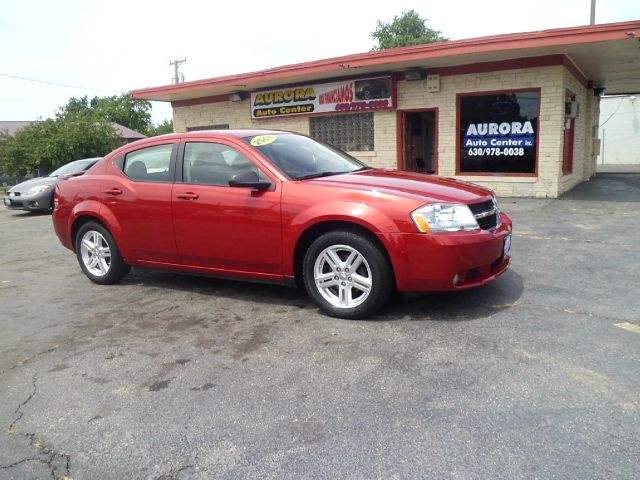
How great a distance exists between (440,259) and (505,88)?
30.5 ft

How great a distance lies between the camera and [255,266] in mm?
4711

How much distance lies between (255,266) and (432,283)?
1593 millimetres

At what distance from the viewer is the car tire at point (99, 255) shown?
18.7 ft

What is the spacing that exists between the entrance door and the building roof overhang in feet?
5.70

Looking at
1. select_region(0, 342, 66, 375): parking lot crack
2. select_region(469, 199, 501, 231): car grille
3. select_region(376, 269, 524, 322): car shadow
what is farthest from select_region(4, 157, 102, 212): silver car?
select_region(469, 199, 501, 231): car grille

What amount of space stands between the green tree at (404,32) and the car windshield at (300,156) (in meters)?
57.6

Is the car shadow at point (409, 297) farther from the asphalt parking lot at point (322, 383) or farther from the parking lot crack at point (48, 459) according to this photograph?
the parking lot crack at point (48, 459)

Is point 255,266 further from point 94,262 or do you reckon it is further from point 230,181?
point 94,262

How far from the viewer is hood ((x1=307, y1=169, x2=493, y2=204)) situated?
4.21m

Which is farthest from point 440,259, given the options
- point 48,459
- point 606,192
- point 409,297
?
point 606,192

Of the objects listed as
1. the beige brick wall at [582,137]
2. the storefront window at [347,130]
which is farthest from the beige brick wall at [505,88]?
the storefront window at [347,130]

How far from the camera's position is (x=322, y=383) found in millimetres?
3227

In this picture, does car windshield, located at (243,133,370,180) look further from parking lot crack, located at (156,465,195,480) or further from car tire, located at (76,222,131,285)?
parking lot crack, located at (156,465,195,480)

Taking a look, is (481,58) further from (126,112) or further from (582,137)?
(126,112)
